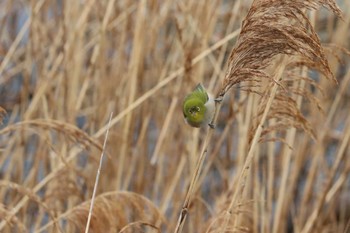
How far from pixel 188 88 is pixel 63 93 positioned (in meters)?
0.45

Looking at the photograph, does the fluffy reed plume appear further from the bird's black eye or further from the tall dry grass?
the tall dry grass

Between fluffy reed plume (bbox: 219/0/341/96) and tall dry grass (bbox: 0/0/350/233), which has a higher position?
fluffy reed plume (bbox: 219/0/341/96)

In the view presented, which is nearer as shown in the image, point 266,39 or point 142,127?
point 266,39

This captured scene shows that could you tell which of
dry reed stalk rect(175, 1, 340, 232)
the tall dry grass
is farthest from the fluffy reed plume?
the tall dry grass

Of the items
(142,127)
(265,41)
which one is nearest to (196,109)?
(265,41)

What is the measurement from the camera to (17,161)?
2855 mm

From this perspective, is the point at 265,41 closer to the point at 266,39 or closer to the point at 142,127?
the point at 266,39

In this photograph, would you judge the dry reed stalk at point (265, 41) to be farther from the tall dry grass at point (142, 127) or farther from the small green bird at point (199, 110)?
the tall dry grass at point (142, 127)

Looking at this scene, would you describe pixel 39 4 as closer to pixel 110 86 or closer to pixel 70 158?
pixel 110 86

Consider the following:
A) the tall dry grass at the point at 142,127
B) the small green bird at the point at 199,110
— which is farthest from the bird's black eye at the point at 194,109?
the tall dry grass at the point at 142,127

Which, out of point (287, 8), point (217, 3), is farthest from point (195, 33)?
point (287, 8)

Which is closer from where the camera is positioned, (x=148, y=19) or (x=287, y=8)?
(x=287, y=8)

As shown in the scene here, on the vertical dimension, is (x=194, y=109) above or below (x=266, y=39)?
below

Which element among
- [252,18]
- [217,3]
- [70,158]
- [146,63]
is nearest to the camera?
[252,18]
